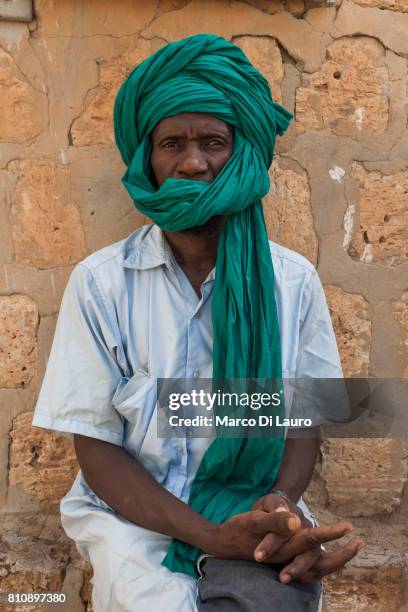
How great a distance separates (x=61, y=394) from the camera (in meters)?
1.83

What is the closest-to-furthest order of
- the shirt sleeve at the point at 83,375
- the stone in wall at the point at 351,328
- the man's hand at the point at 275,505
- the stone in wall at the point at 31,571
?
the man's hand at the point at 275,505
the shirt sleeve at the point at 83,375
the stone in wall at the point at 31,571
the stone in wall at the point at 351,328

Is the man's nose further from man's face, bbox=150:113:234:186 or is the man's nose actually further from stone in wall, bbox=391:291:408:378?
stone in wall, bbox=391:291:408:378

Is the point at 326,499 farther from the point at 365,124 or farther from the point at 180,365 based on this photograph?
the point at 365,124

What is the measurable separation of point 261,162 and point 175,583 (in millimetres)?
1060

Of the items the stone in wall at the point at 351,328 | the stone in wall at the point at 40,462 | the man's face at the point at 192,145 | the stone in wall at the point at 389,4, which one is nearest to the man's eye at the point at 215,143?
the man's face at the point at 192,145

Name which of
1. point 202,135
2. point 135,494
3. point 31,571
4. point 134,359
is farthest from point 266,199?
point 31,571

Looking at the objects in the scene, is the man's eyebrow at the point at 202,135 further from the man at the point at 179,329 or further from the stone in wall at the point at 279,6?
the stone in wall at the point at 279,6

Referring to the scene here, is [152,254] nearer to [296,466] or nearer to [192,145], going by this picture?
[192,145]

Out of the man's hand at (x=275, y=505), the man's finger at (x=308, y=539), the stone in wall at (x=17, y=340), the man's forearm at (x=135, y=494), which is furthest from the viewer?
the stone in wall at (x=17, y=340)

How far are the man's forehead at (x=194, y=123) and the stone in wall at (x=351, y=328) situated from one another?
71 cm

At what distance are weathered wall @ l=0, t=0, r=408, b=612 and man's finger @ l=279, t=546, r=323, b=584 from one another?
2.26ft

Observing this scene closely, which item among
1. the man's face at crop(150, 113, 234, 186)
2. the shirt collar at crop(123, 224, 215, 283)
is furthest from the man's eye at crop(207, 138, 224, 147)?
the shirt collar at crop(123, 224, 215, 283)

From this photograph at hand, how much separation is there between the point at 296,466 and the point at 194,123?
927 millimetres

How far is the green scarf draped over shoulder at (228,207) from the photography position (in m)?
1.84
